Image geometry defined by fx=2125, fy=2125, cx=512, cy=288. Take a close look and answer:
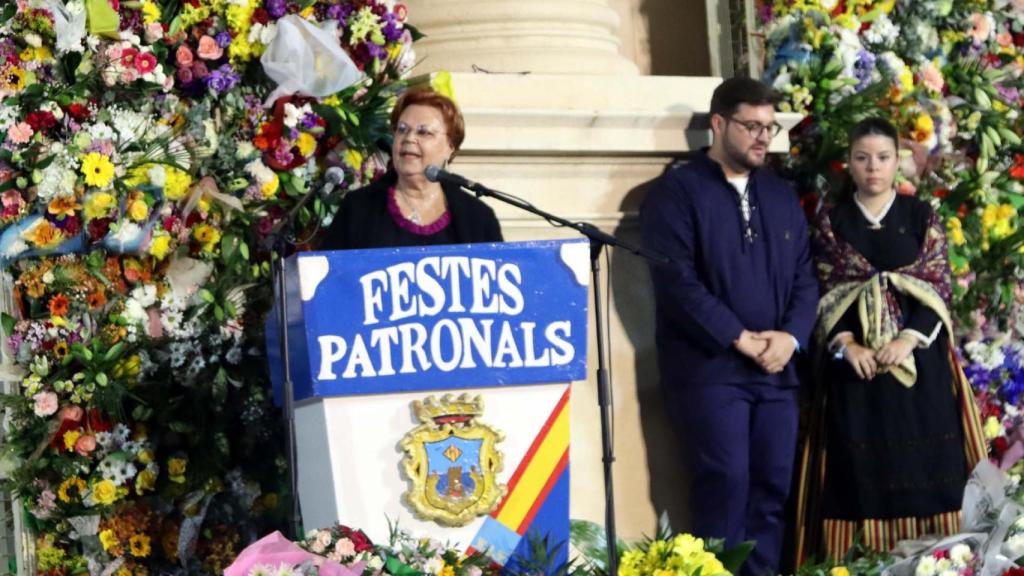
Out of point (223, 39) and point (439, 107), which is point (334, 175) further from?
point (223, 39)

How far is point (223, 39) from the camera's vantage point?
611 centimetres

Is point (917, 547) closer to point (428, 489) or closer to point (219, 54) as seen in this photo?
point (428, 489)

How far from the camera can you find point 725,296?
6332 millimetres

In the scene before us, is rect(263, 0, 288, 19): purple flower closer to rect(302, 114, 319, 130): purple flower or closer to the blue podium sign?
rect(302, 114, 319, 130): purple flower

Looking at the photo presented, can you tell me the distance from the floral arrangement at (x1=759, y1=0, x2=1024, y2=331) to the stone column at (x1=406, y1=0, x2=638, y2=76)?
716mm

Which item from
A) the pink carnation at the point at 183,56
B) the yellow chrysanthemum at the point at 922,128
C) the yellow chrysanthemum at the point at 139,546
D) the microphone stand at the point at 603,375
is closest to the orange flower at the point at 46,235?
the pink carnation at the point at 183,56

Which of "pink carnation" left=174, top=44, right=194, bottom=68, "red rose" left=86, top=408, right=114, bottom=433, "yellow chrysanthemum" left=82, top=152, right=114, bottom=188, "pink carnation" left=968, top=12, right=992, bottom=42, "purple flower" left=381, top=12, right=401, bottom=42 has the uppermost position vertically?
"pink carnation" left=968, top=12, right=992, bottom=42

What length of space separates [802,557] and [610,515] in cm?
215

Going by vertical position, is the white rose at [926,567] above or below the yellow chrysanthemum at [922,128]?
below

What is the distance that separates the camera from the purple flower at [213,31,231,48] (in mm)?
6113

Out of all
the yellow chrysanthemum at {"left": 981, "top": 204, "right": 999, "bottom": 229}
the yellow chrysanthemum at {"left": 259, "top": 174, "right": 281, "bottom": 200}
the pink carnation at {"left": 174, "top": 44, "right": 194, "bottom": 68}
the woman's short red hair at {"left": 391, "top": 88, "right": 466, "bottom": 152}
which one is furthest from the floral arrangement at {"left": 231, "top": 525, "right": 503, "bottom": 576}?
the yellow chrysanthemum at {"left": 981, "top": 204, "right": 999, "bottom": 229}

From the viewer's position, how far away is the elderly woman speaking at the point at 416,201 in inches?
220

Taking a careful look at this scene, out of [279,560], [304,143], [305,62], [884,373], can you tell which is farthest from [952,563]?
[305,62]

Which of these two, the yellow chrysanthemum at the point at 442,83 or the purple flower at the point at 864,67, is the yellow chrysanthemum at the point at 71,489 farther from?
the purple flower at the point at 864,67
